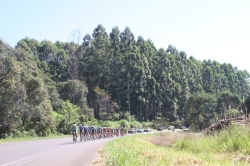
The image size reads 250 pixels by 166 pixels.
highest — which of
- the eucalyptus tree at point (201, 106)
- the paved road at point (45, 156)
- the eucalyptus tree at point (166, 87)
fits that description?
the eucalyptus tree at point (166, 87)

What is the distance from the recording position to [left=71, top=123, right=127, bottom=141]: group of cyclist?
33.0 metres

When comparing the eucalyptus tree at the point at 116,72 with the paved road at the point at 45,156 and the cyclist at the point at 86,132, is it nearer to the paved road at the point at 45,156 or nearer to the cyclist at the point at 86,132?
the cyclist at the point at 86,132

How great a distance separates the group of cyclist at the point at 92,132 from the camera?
33.0 metres

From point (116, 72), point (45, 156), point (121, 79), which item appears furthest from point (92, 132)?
point (116, 72)

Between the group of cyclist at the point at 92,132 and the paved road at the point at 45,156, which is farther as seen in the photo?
the group of cyclist at the point at 92,132

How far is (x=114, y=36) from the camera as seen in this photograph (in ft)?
340

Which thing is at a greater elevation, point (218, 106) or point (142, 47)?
point (142, 47)

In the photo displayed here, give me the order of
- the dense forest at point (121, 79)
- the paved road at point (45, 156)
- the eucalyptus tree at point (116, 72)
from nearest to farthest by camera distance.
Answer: the paved road at point (45, 156), the dense forest at point (121, 79), the eucalyptus tree at point (116, 72)

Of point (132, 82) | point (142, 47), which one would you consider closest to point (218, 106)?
point (132, 82)

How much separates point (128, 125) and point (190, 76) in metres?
49.6

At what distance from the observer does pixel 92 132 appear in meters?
38.2

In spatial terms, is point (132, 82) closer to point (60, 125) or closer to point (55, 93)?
point (55, 93)

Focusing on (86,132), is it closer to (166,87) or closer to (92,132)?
(92,132)

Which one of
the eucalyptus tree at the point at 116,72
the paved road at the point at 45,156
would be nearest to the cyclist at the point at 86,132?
the paved road at the point at 45,156
